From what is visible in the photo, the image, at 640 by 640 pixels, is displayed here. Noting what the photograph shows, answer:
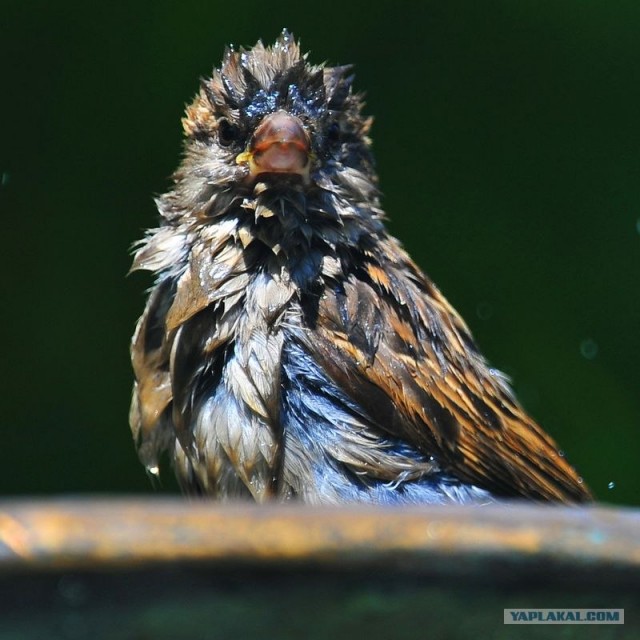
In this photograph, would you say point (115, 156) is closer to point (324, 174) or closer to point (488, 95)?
point (488, 95)

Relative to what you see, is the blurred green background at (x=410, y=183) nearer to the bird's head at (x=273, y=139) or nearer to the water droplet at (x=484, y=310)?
the water droplet at (x=484, y=310)

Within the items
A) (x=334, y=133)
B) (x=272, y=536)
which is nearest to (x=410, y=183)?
(x=334, y=133)

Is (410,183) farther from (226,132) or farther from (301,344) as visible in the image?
(301,344)

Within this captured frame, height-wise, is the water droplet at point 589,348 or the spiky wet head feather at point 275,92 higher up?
the spiky wet head feather at point 275,92

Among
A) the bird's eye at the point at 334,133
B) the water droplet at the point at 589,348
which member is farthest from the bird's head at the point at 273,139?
the water droplet at the point at 589,348

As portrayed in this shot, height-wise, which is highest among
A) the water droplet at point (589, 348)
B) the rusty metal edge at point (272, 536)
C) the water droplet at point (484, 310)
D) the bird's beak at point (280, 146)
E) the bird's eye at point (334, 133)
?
the bird's eye at point (334, 133)

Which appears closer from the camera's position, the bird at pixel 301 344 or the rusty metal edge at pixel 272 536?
the rusty metal edge at pixel 272 536

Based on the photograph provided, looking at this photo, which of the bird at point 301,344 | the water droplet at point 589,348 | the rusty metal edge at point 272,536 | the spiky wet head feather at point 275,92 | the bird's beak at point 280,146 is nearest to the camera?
the rusty metal edge at point 272,536
